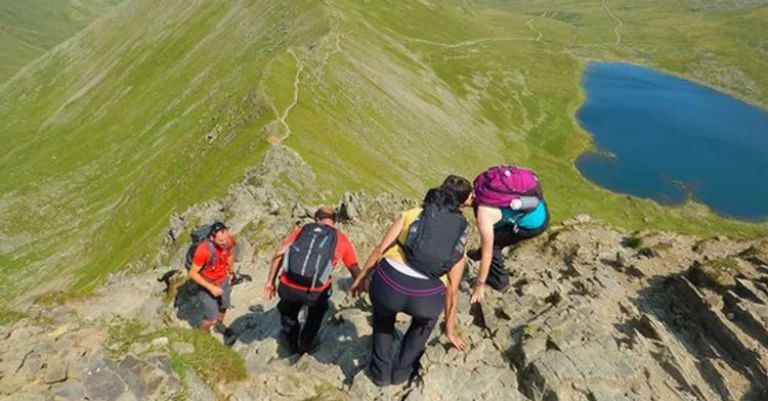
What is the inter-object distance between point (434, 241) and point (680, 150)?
141m

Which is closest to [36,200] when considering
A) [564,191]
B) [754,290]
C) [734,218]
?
[564,191]

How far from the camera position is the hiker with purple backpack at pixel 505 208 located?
1308cm

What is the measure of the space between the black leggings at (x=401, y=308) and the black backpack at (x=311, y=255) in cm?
161

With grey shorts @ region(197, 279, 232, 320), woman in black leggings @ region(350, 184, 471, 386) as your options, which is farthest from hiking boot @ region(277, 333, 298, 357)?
woman in black leggings @ region(350, 184, 471, 386)

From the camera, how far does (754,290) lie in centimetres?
1598

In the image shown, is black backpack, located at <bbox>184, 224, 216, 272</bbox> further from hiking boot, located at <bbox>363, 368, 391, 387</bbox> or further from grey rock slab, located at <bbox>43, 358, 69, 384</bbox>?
hiking boot, located at <bbox>363, 368, 391, 387</bbox>

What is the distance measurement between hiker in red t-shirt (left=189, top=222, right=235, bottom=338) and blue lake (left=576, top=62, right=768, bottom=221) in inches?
4255

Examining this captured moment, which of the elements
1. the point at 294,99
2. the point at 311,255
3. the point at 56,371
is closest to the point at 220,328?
the point at 56,371

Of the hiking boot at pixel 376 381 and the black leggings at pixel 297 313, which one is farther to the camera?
the black leggings at pixel 297 313

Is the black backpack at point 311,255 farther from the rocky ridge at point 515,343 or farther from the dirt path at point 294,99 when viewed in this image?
the dirt path at point 294,99

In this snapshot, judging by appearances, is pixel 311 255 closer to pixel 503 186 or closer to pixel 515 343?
pixel 503 186

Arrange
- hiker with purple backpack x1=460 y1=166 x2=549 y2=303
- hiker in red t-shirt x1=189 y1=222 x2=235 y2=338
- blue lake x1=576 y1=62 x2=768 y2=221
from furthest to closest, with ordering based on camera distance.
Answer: blue lake x1=576 y1=62 x2=768 y2=221 < hiker in red t-shirt x1=189 y1=222 x2=235 y2=338 < hiker with purple backpack x1=460 y1=166 x2=549 y2=303

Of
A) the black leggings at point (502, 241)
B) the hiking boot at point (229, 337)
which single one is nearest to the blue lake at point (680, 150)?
the black leggings at point (502, 241)

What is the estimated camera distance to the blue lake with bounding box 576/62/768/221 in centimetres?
11325
